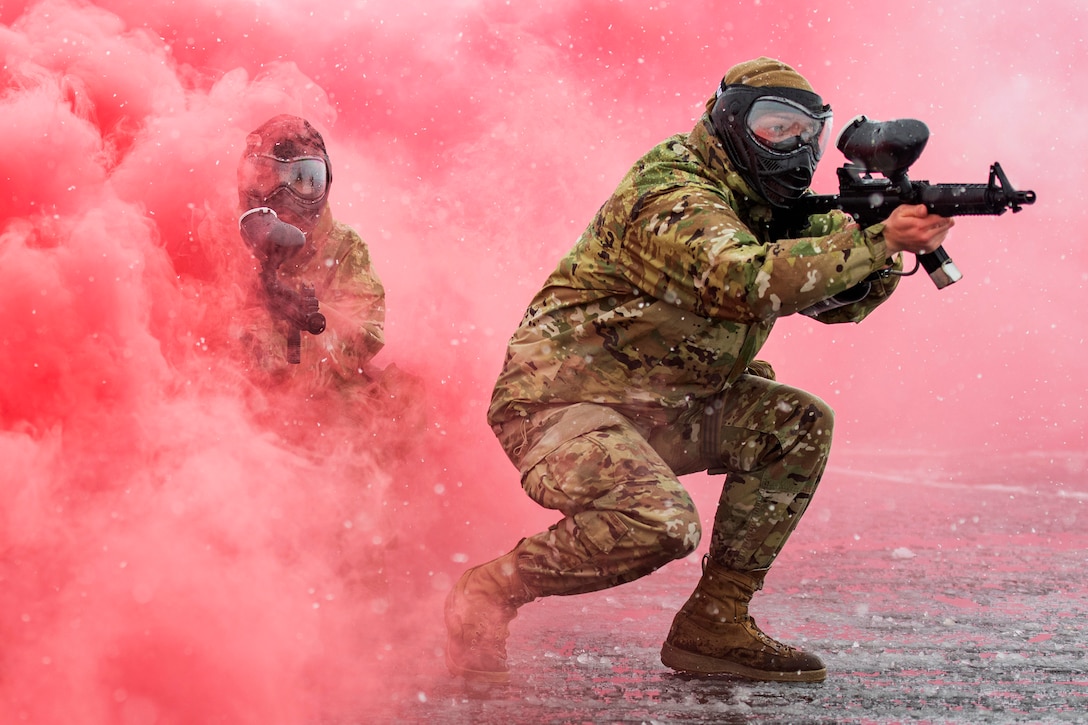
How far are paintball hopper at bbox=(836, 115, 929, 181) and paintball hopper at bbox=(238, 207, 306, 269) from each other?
232cm

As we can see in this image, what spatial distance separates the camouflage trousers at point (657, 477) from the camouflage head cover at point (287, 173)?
68.7 inches

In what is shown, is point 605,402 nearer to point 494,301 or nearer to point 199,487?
point 199,487

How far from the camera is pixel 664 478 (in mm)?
3545

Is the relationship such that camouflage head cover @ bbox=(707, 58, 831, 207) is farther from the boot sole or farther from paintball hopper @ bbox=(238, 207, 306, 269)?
paintball hopper @ bbox=(238, 207, 306, 269)

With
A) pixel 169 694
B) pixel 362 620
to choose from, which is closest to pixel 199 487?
pixel 362 620

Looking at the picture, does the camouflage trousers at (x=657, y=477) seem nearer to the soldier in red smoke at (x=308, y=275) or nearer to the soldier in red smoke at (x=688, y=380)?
the soldier in red smoke at (x=688, y=380)

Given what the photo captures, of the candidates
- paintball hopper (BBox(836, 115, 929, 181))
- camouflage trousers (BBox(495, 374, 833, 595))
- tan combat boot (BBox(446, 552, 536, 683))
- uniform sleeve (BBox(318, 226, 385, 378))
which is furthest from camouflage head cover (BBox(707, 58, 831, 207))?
uniform sleeve (BBox(318, 226, 385, 378))

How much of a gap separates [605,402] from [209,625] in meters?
1.40

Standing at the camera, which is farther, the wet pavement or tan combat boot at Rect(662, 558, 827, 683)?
tan combat boot at Rect(662, 558, 827, 683)

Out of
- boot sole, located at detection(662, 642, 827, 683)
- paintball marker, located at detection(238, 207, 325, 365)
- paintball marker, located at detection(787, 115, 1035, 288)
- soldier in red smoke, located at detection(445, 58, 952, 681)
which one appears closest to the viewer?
paintball marker, located at detection(787, 115, 1035, 288)

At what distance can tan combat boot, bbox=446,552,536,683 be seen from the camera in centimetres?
369

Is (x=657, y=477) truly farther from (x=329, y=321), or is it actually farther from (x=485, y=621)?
(x=329, y=321)

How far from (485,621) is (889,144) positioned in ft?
5.75

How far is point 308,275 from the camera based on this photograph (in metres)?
5.31
